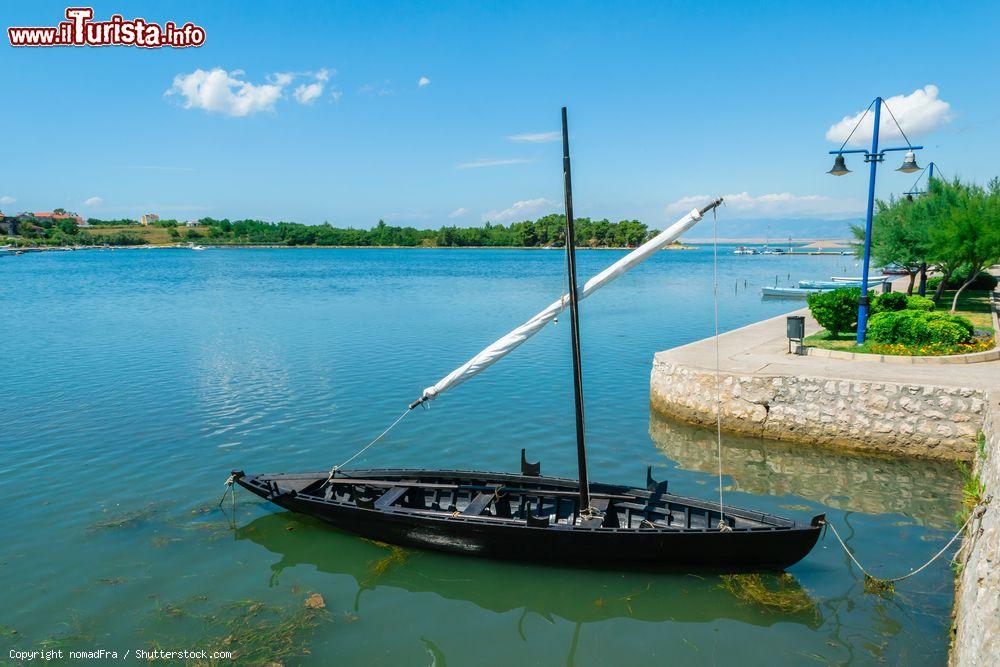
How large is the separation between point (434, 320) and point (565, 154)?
105 ft

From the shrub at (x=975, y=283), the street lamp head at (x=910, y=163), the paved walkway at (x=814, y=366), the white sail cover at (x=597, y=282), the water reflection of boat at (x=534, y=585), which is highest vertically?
the street lamp head at (x=910, y=163)

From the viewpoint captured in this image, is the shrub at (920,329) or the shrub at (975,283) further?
the shrub at (975,283)

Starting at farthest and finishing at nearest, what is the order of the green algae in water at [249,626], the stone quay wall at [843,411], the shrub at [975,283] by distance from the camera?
the shrub at [975,283]
the stone quay wall at [843,411]
the green algae in water at [249,626]

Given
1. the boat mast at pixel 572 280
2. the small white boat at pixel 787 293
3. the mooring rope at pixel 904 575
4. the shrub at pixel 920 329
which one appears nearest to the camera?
the mooring rope at pixel 904 575

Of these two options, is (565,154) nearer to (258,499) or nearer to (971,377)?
(258,499)

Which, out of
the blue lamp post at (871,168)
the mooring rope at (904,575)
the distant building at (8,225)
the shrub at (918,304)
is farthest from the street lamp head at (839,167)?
the distant building at (8,225)

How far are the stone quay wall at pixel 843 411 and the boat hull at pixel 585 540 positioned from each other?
705cm

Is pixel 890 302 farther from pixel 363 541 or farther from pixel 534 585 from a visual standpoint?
pixel 363 541

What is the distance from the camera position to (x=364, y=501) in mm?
12406

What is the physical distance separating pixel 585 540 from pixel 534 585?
1262mm

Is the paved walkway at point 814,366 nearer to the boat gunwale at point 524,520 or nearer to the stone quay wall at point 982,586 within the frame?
the stone quay wall at point 982,586

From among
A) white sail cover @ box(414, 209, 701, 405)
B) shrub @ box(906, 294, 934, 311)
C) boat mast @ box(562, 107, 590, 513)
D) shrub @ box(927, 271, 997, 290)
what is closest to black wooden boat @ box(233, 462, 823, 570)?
boat mast @ box(562, 107, 590, 513)

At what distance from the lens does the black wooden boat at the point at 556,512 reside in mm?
10539

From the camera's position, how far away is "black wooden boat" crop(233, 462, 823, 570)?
1051 centimetres
